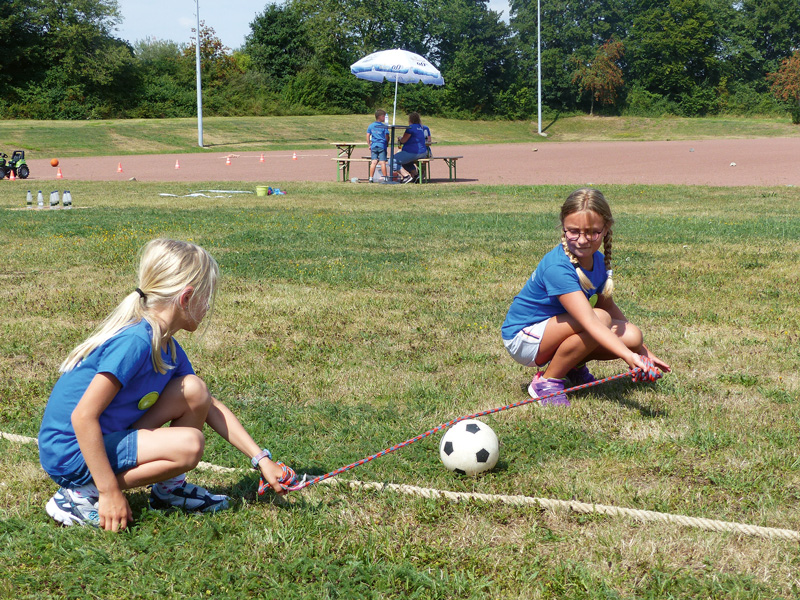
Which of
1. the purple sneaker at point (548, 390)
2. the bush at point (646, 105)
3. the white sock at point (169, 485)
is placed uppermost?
the bush at point (646, 105)

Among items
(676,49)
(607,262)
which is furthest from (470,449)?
(676,49)

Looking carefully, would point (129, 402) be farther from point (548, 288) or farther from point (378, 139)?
point (378, 139)

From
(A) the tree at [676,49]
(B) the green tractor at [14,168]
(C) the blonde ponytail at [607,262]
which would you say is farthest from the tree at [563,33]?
(C) the blonde ponytail at [607,262]

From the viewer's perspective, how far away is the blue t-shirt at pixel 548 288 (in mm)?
4160

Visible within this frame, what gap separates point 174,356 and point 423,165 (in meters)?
17.1

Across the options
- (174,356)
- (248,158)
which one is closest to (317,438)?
(174,356)

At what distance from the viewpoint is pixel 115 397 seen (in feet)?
9.25

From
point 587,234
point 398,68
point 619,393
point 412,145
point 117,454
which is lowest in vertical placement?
point 619,393

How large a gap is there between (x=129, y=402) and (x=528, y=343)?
2.32m

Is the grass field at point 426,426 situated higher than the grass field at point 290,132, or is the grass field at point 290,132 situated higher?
the grass field at point 290,132

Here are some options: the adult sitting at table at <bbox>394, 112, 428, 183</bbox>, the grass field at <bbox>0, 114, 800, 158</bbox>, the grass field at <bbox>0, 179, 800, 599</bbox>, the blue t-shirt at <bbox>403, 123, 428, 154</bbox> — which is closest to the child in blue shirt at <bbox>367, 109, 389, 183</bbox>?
the adult sitting at table at <bbox>394, 112, 428, 183</bbox>

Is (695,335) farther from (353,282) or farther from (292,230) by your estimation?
(292,230)

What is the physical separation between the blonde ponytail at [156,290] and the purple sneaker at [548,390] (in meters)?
2.15

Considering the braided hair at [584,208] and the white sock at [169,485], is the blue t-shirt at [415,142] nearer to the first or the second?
the braided hair at [584,208]
